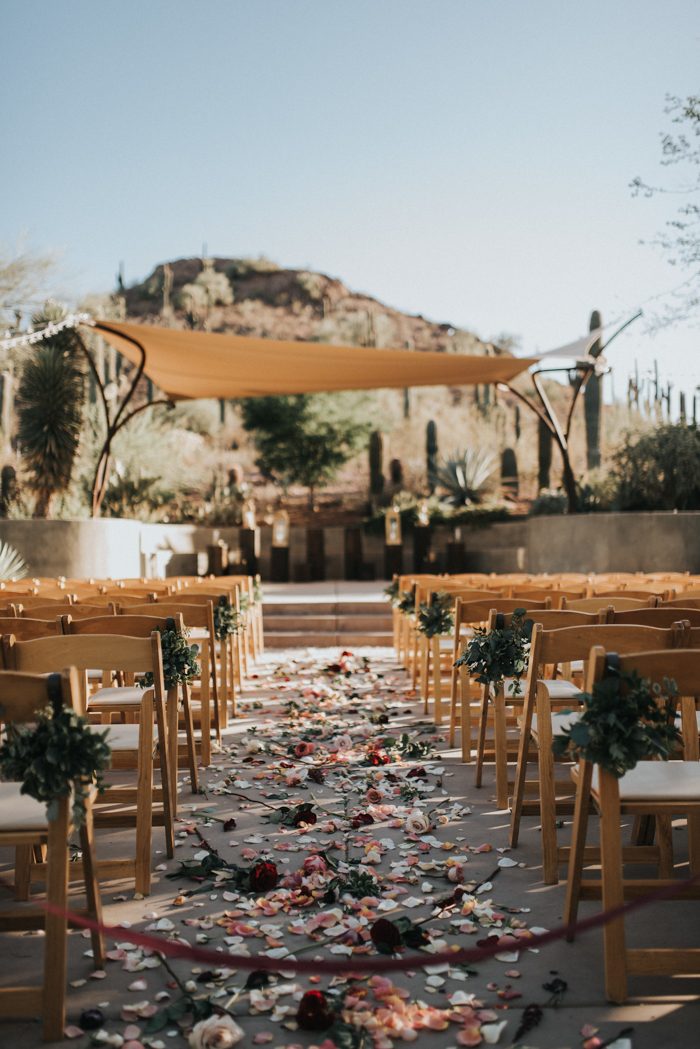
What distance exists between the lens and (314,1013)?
6.31ft

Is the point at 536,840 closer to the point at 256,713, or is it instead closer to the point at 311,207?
the point at 256,713

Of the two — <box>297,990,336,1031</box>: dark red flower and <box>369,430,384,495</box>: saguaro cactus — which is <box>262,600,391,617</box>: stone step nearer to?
<box>297,990,336,1031</box>: dark red flower

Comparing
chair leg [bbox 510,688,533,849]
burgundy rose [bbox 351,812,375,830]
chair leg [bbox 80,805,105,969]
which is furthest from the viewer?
burgundy rose [bbox 351,812,375,830]

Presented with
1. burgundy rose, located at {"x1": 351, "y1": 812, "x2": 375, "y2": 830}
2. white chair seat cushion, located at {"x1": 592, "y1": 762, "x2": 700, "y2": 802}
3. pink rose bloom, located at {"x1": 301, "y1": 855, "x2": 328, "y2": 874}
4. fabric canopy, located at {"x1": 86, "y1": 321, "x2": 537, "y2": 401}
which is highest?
fabric canopy, located at {"x1": 86, "y1": 321, "x2": 537, "y2": 401}

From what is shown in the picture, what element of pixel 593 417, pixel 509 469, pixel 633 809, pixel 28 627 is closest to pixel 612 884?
pixel 633 809

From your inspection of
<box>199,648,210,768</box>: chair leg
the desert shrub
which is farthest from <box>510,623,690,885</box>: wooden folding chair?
the desert shrub

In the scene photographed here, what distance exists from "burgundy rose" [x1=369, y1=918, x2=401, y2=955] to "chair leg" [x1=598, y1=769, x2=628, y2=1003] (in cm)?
53

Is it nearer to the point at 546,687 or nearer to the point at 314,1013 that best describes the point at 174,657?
the point at 546,687

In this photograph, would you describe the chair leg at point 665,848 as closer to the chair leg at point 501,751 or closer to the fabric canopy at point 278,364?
the chair leg at point 501,751

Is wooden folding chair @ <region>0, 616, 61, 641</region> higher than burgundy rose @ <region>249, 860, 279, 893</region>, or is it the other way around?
wooden folding chair @ <region>0, 616, 61, 641</region>

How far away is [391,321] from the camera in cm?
4550

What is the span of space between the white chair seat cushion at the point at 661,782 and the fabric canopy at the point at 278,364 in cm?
690

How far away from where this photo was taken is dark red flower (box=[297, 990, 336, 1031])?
1922mm

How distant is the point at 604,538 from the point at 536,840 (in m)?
7.82
